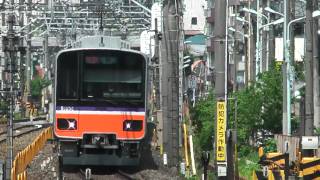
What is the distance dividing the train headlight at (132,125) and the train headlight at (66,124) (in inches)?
52.7

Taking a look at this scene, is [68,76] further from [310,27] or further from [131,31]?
[131,31]

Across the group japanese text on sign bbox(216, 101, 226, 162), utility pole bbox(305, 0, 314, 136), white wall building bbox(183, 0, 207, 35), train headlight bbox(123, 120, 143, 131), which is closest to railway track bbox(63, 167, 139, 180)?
train headlight bbox(123, 120, 143, 131)

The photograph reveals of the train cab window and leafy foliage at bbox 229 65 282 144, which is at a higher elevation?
the train cab window

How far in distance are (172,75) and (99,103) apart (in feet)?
10.6

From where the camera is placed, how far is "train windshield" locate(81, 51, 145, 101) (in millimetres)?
21500

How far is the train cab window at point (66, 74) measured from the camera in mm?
21500

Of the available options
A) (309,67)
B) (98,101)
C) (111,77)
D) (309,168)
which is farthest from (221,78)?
(98,101)

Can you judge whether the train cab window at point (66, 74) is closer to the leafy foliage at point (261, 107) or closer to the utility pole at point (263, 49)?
the leafy foliage at point (261, 107)

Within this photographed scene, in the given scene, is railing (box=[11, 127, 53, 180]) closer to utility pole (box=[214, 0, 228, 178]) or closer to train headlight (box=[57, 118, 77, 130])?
train headlight (box=[57, 118, 77, 130])

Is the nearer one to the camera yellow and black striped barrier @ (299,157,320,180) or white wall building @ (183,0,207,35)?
yellow and black striped barrier @ (299,157,320,180)

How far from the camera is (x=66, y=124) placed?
70.6 feet

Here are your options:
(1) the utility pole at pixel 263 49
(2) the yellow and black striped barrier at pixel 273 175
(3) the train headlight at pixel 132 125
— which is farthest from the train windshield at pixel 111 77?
(1) the utility pole at pixel 263 49

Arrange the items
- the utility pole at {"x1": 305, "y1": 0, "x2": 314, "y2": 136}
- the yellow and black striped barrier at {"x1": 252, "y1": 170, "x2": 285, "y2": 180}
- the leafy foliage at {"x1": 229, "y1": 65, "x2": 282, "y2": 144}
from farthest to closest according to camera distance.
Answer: the leafy foliage at {"x1": 229, "y1": 65, "x2": 282, "y2": 144}
the utility pole at {"x1": 305, "y1": 0, "x2": 314, "y2": 136}
the yellow and black striped barrier at {"x1": 252, "y1": 170, "x2": 285, "y2": 180}

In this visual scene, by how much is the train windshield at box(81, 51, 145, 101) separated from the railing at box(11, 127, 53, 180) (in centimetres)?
258
